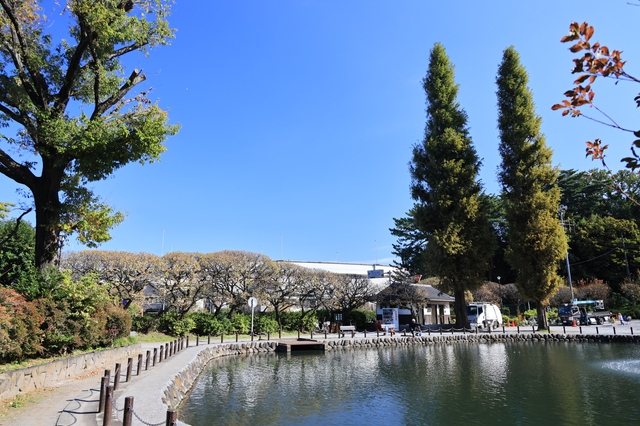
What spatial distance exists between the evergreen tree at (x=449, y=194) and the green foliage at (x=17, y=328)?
25.4 m

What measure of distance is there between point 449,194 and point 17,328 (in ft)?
92.4

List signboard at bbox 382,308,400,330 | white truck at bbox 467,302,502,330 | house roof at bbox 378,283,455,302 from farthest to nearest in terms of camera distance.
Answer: white truck at bbox 467,302,502,330 < house roof at bbox 378,283,455,302 < signboard at bbox 382,308,400,330

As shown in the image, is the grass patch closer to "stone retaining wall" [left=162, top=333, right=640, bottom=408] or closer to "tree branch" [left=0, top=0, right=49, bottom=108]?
"stone retaining wall" [left=162, top=333, right=640, bottom=408]

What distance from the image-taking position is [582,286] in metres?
46.4

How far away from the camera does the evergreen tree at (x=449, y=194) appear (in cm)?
3050

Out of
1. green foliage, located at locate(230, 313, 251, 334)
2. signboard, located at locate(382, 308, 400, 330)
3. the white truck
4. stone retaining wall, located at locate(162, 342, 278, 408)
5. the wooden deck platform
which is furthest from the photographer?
the white truck

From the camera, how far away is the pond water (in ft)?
30.7

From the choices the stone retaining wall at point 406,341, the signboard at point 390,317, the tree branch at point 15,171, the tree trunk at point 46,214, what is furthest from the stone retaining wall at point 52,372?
the signboard at point 390,317

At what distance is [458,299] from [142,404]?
90.6ft

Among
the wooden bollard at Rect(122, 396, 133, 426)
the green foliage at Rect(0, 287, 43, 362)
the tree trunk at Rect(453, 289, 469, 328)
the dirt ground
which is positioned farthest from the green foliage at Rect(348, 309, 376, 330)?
the wooden bollard at Rect(122, 396, 133, 426)

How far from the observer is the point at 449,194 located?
31625 mm

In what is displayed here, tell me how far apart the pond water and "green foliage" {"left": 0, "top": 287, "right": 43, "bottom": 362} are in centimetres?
419

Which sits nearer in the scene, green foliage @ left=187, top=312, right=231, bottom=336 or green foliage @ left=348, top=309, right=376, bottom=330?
green foliage @ left=187, top=312, right=231, bottom=336

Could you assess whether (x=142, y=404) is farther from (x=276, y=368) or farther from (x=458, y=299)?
(x=458, y=299)
